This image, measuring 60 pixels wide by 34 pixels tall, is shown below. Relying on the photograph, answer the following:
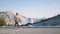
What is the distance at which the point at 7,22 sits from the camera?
17938 millimetres

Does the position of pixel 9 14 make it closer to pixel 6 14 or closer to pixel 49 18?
pixel 6 14

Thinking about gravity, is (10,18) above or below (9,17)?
below

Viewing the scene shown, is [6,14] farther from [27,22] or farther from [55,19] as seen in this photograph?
[55,19]

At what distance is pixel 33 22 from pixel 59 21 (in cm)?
212

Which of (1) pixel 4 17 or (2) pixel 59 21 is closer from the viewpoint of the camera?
(2) pixel 59 21

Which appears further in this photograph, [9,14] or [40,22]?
[9,14]

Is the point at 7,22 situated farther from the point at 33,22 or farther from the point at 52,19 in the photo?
the point at 52,19

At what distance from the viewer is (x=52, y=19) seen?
17359 mm

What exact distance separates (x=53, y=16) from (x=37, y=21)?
4.48 feet

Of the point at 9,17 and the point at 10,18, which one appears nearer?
the point at 10,18

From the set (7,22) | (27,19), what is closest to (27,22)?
(27,19)

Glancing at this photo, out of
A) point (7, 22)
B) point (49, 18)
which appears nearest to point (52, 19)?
point (49, 18)

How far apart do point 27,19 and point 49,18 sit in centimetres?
185

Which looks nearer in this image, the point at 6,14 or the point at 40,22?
the point at 40,22
